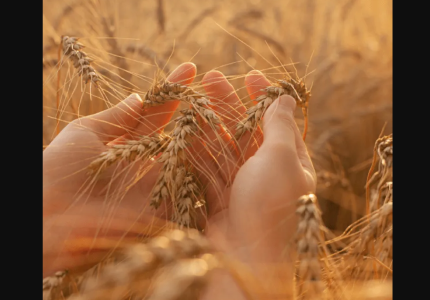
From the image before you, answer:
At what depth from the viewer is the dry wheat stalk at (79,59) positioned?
856 mm

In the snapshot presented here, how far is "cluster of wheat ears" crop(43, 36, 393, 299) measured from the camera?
1.53 feet

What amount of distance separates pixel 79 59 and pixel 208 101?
0.36m

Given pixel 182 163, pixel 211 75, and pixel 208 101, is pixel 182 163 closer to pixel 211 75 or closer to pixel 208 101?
pixel 208 101

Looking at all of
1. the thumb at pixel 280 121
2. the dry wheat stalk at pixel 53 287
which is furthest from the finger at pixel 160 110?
the dry wheat stalk at pixel 53 287

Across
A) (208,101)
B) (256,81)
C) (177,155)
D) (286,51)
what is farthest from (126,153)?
(286,51)

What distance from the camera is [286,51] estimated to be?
56.8 inches

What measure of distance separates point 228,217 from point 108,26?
3.23 ft

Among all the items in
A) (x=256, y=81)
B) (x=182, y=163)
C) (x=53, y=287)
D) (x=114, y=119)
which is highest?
(x=256, y=81)

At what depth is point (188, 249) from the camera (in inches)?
20.9

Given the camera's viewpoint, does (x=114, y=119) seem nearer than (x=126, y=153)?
No

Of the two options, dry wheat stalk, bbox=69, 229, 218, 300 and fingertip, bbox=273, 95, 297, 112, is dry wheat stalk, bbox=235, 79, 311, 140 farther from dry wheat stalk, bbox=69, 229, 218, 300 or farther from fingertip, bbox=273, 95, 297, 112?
dry wheat stalk, bbox=69, 229, 218, 300

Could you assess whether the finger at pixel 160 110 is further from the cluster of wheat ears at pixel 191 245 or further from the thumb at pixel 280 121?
the thumb at pixel 280 121

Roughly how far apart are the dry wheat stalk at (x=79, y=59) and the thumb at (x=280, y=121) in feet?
1.37

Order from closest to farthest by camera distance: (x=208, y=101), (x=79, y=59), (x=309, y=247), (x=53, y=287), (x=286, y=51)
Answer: (x=309, y=247), (x=53, y=287), (x=208, y=101), (x=79, y=59), (x=286, y=51)
